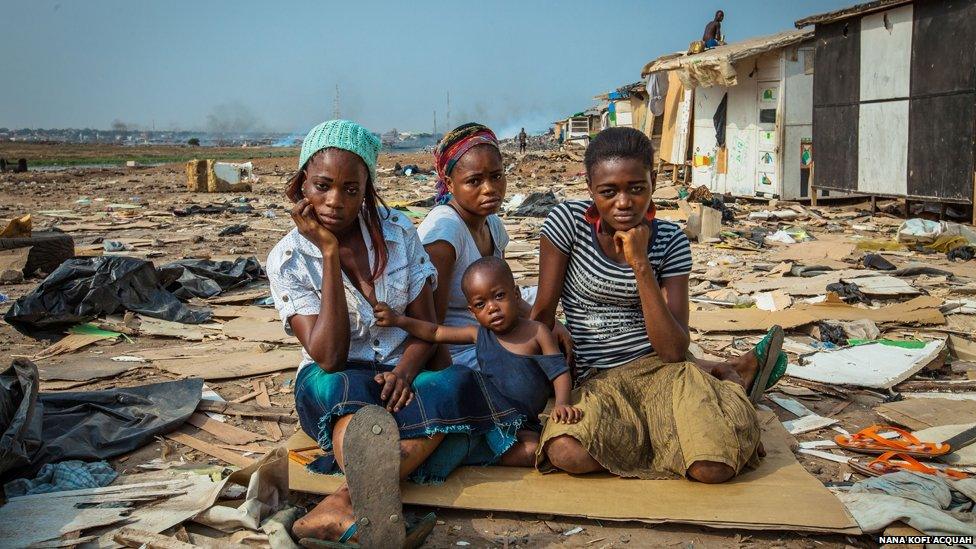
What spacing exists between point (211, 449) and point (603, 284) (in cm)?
198

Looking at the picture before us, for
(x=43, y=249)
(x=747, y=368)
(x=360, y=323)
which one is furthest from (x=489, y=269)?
(x=43, y=249)

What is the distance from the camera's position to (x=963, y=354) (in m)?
4.66

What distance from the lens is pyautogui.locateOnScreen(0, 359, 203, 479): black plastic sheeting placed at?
3.04 metres

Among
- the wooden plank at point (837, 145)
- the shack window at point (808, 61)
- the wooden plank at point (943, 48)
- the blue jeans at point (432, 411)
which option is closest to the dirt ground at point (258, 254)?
the blue jeans at point (432, 411)

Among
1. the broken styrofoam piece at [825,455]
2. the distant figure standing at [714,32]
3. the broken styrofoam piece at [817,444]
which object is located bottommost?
the broken styrofoam piece at [825,455]

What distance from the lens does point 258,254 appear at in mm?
9438

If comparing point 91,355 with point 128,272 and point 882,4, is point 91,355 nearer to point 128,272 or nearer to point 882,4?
point 128,272

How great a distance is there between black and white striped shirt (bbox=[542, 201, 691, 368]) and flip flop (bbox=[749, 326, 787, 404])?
59 cm

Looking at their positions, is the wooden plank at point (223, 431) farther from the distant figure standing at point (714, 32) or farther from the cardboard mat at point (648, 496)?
the distant figure standing at point (714, 32)

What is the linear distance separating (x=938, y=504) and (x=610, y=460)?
3.84 feet

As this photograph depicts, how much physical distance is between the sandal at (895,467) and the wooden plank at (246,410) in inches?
106

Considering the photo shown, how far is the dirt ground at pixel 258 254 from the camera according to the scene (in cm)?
261

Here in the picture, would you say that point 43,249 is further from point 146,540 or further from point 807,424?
point 807,424

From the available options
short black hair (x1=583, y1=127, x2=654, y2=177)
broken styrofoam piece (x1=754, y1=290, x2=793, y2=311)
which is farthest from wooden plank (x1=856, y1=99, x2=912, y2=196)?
short black hair (x1=583, y1=127, x2=654, y2=177)
